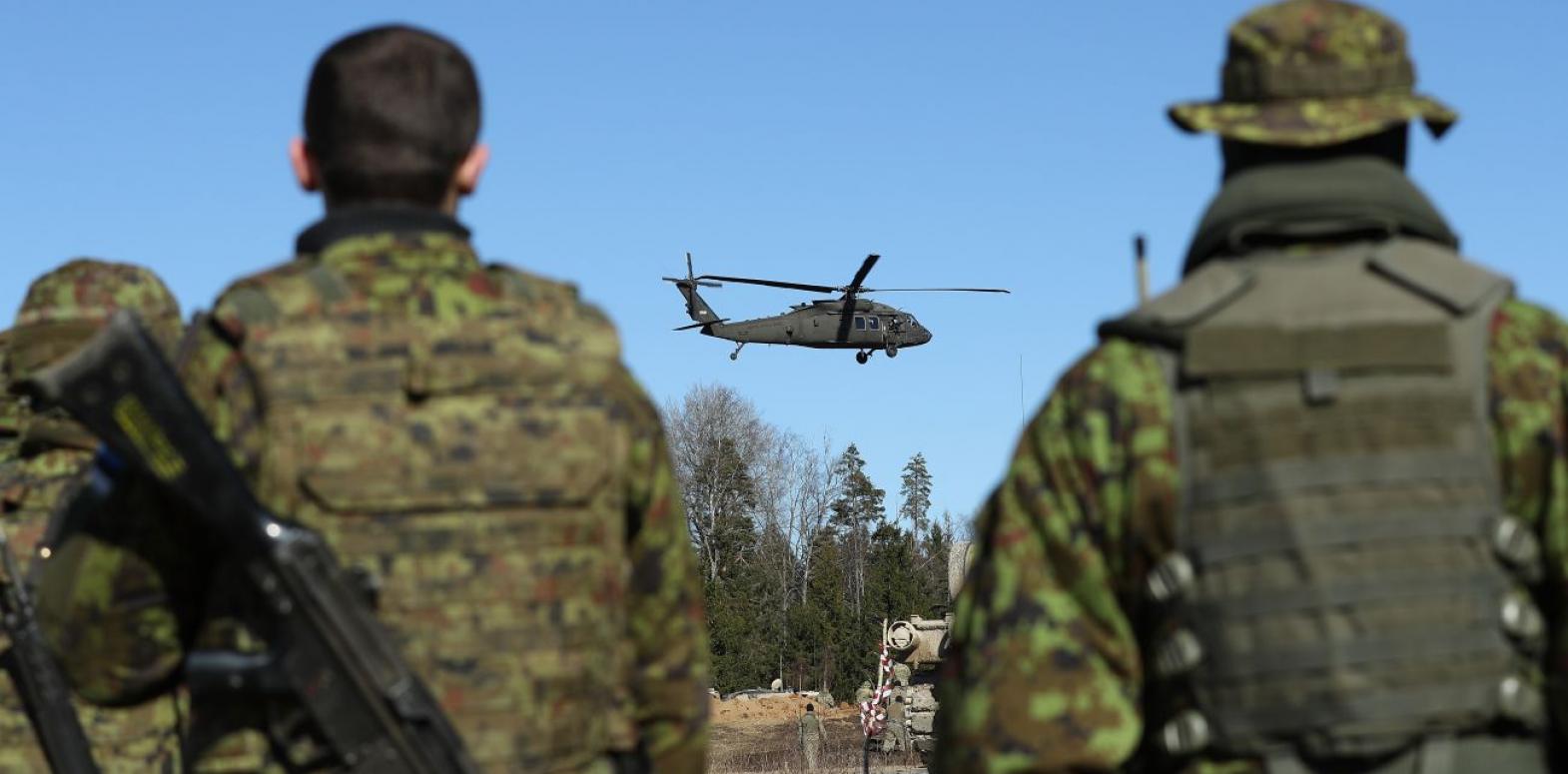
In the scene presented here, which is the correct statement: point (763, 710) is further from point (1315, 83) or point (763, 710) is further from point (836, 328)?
point (1315, 83)

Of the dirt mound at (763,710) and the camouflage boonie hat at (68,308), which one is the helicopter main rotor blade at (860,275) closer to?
the dirt mound at (763,710)

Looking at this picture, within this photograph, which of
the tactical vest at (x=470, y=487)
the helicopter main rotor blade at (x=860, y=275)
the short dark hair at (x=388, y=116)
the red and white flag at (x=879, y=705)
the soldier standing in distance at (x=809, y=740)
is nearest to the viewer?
the tactical vest at (x=470, y=487)

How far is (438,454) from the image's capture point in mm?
3645

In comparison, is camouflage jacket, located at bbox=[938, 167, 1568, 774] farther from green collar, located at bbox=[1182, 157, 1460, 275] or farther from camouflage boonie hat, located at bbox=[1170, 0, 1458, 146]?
camouflage boonie hat, located at bbox=[1170, 0, 1458, 146]

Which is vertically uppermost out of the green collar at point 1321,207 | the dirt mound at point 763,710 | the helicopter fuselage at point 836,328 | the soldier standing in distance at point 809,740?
the helicopter fuselage at point 836,328

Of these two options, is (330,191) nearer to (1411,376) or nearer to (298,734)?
(298,734)

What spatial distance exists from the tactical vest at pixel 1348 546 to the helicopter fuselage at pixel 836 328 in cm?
4722

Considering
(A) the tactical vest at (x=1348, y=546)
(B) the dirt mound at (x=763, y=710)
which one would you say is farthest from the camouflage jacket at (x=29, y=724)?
(B) the dirt mound at (x=763, y=710)

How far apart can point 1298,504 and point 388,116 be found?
1.61m

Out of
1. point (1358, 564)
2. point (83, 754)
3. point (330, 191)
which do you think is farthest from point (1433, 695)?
point (83, 754)

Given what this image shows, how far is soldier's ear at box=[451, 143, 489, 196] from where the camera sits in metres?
3.87

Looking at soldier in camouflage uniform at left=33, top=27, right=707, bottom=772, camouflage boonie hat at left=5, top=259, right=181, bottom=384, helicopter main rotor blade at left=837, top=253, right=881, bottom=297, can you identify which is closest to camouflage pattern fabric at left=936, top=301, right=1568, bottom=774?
soldier in camouflage uniform at left=33, top=27, right=707, bottom=772

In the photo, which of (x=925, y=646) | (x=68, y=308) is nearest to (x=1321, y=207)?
(x=68, y=308)

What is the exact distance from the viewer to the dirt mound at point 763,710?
5566cm
